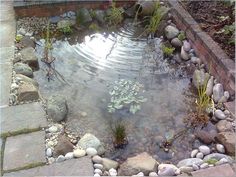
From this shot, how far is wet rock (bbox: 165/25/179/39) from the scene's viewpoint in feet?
13.7

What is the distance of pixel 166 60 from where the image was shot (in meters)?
3.93

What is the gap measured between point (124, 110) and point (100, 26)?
169 cm

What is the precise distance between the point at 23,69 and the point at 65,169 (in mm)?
1343

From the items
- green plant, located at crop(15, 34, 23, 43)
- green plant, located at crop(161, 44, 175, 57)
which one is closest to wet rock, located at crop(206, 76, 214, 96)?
green plant, located at crop(161, 44, 175, 57)

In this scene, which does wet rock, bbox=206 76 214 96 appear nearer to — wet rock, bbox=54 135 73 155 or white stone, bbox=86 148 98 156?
white stone, bbox=86 148 98 156

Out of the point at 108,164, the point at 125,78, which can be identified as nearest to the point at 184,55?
the point at 125,78

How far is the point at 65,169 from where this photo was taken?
7.97ft

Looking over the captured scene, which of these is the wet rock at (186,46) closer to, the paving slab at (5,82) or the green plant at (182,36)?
the green plant at (182,36)

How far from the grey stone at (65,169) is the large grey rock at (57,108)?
54 centimetres

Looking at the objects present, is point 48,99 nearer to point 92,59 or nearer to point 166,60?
point 92,59

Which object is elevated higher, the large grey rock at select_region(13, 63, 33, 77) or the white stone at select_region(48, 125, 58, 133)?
the large grey rock at select_region(13, 63, 33, 77)

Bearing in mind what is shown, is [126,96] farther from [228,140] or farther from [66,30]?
[66,30]

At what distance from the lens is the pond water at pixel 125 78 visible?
114 inches

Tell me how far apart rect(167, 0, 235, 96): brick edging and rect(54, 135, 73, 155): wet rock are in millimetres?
1484
